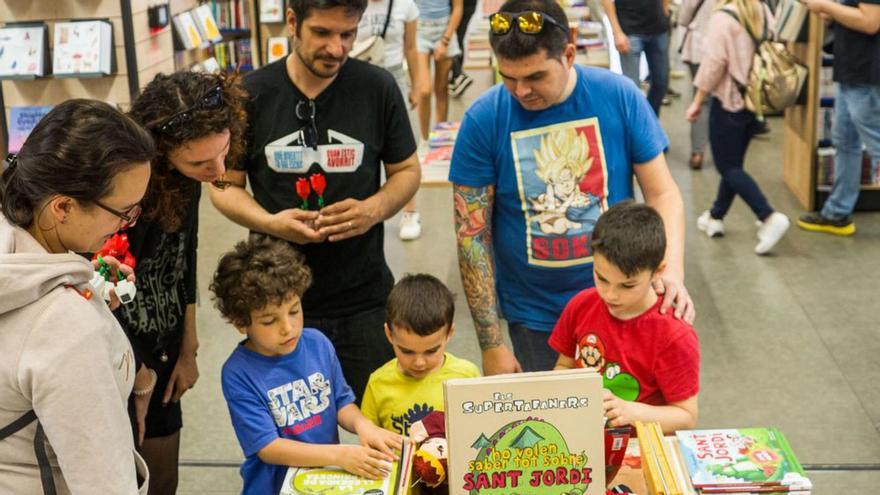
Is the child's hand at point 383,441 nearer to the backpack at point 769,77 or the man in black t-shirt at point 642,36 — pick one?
the backpack at point 769,77

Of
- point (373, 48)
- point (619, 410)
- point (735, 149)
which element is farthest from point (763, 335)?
point (619, 410)

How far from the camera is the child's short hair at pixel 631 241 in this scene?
2416 millimetres

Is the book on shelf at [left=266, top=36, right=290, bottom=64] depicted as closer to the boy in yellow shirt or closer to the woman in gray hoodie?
the boy in yellow shirt

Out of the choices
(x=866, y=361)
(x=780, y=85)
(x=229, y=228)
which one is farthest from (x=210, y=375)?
(x=780, y=85)

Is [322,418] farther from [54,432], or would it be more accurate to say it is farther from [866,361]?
[866,361]

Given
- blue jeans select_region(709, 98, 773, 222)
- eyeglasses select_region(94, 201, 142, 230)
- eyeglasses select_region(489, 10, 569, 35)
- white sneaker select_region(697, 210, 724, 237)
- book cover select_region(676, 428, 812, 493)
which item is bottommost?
white sneaker select_region(697, 210, 724, 237)

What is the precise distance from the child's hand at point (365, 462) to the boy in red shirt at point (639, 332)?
1.92 ft

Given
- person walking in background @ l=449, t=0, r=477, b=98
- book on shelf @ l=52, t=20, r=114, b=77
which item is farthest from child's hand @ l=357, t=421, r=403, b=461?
person walking in background @ l=449, t=0, r=477, b=98

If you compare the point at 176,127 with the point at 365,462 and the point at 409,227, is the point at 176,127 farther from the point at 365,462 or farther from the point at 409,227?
the point at 409,227

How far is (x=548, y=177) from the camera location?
2.84 m

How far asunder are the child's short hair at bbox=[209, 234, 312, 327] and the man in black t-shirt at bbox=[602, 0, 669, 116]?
5.11 m

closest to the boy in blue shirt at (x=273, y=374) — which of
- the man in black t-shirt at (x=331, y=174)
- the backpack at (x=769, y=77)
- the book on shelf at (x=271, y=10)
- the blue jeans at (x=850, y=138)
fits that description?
the man in black t-shirt at (x=331, y=174)

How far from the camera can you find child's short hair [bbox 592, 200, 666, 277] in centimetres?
242

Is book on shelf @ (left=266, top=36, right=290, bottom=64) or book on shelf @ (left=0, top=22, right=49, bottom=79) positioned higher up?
book on shelf @ (left=0, top=22, right=49, bottom=79)
